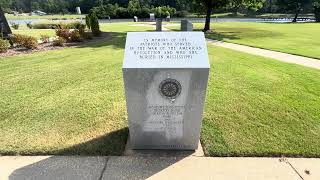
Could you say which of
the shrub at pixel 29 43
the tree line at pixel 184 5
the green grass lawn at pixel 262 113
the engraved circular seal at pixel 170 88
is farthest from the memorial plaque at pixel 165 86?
the tree line at pixel 184 5

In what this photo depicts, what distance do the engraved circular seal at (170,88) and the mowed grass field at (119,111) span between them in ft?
3.74

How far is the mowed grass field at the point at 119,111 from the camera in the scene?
197 inches

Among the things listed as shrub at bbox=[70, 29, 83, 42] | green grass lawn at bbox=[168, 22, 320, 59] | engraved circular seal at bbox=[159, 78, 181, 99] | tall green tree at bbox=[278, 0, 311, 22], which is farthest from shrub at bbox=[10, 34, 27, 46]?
tall green tree at bbox=[278, 0, 311, 22]

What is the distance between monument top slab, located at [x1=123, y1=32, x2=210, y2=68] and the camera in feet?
13.6

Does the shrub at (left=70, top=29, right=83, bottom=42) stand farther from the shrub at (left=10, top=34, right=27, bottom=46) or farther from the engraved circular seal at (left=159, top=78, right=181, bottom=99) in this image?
the engraved circular seal at (left=159, top=78, right=181, bottom=99)

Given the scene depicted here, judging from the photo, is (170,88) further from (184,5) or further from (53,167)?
(184,5)

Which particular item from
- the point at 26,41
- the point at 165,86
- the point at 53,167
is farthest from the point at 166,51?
the point at 26,41

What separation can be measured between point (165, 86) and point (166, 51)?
1.56ft

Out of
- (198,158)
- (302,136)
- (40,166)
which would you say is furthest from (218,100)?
(40,166)

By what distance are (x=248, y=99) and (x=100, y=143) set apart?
3527 mm

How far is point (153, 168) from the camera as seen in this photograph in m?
4.37

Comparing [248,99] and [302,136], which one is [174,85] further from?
[248,99]

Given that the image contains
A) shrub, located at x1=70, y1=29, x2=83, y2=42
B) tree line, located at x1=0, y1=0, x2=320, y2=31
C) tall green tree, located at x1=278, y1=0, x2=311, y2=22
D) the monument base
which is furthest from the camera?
tall green tree, located at x1=278, y1=0, x2=311, y2=22

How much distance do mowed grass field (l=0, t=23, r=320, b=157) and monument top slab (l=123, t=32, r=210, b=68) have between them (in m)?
1.50
